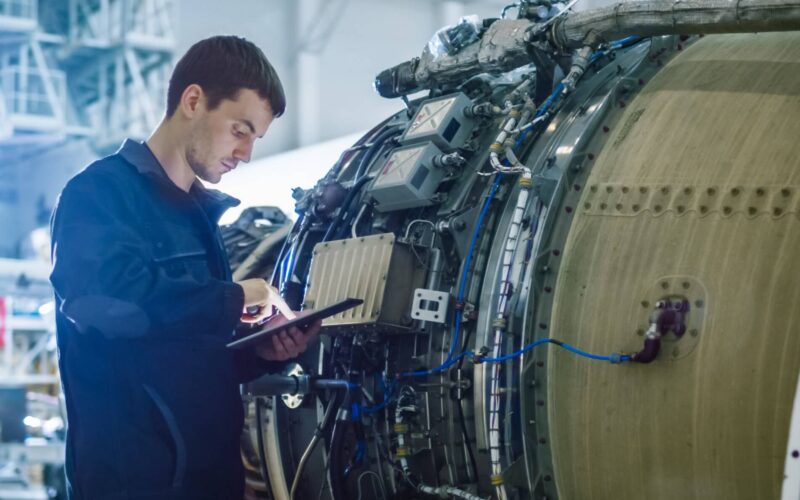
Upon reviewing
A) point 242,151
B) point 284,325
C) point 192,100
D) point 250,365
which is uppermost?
point 192,100

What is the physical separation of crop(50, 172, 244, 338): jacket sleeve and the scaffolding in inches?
336

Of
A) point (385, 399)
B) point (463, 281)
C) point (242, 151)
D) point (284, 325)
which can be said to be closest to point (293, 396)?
point (385, 399)

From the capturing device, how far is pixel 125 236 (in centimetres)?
267

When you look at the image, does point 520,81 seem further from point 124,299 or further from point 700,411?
point 124,299

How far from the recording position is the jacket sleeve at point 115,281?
261cm

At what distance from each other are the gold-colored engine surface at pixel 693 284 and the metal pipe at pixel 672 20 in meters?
0.23

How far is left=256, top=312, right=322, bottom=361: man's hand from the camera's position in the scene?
2.99 m

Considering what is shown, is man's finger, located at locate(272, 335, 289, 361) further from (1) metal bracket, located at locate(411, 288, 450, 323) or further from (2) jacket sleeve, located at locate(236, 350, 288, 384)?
(1) metal bracket, located at locate(411, 288, 450, 323)

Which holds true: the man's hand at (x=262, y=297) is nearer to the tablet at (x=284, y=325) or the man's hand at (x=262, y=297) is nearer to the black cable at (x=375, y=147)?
the tablet at (x=284, y=325)

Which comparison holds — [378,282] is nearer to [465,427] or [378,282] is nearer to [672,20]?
[465,427]

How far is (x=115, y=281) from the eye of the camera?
2.61m

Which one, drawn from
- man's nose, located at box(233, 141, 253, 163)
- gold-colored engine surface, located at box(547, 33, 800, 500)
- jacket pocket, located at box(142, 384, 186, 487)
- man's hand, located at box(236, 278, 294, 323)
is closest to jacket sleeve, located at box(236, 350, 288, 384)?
man's hand, located at box(236, 278, 294, 323)

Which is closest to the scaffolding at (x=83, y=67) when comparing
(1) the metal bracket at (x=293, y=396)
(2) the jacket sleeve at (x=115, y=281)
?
(1) the metal bracket at (x=293, y=396)

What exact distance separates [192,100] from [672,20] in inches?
57.2
